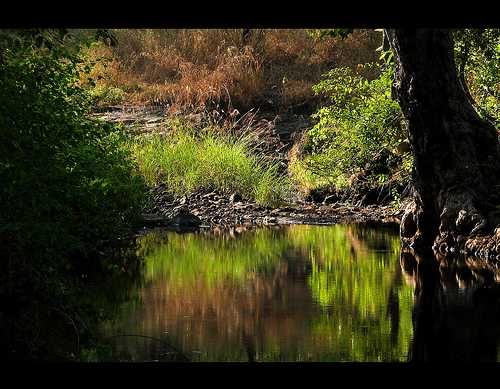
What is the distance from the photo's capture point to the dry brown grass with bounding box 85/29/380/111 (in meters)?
24.7

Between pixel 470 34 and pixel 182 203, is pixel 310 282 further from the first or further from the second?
pixel 182 203

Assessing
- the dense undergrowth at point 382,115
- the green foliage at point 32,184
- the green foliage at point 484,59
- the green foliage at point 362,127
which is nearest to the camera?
the green foliage at point 32,184

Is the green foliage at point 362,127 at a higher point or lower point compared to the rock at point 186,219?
higher

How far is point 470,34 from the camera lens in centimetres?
1262

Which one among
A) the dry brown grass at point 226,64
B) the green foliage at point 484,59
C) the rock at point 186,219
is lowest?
the rock at point 186,219

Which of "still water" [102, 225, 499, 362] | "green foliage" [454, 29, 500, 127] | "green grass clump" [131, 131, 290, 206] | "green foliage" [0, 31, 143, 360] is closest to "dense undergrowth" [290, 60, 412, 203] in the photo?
"green foliage" [454, 29, 500, 127]

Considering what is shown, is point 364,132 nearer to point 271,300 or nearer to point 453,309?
point 271,300

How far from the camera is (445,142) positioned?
35.8ft

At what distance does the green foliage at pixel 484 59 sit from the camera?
1245 cm

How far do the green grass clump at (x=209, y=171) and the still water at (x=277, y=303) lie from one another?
419 cm

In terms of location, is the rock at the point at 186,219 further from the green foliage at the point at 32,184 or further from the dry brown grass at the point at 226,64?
the green foliage at the point at 32,184

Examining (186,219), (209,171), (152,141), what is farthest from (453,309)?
(152,141)

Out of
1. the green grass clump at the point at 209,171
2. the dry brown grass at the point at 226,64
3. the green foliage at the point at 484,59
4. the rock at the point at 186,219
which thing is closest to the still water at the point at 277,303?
the rock at the point at 186,219
